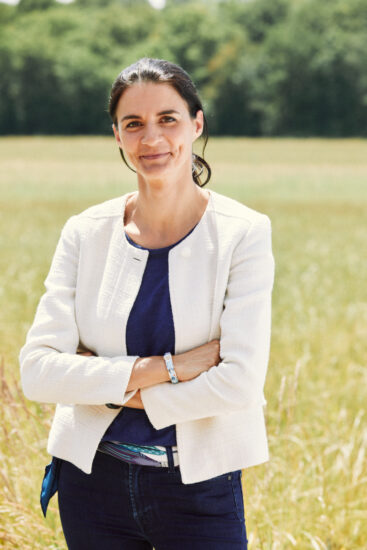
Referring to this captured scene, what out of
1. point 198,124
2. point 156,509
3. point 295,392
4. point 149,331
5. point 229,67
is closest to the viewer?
point 156,509

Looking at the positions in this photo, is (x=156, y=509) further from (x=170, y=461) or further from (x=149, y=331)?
(x=149, y=331)

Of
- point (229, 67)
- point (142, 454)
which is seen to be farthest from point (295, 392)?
point (229, 67)

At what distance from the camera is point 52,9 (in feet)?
425

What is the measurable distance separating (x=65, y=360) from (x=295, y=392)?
1297 millimetres

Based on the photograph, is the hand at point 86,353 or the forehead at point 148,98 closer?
the forehead at point 148,98

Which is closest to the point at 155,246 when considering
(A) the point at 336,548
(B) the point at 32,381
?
(B) the point at 32,381

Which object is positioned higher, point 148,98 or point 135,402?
point 148,98

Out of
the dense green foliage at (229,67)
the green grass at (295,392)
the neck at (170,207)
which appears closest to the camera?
the neck at (170,207)

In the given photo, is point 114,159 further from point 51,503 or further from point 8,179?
point 51,503

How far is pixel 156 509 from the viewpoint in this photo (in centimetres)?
211

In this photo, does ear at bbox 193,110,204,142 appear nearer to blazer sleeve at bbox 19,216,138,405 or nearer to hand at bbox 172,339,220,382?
blazer sleeve at bbox 19,216,138,405

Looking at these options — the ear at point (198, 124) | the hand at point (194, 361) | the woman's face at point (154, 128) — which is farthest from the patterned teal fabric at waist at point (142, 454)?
the ear at point (198, 124)

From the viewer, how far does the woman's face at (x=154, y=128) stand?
2176 mm

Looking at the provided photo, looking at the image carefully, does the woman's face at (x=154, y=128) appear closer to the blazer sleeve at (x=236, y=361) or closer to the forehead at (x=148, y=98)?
the forehead at (x=148, y=98)
